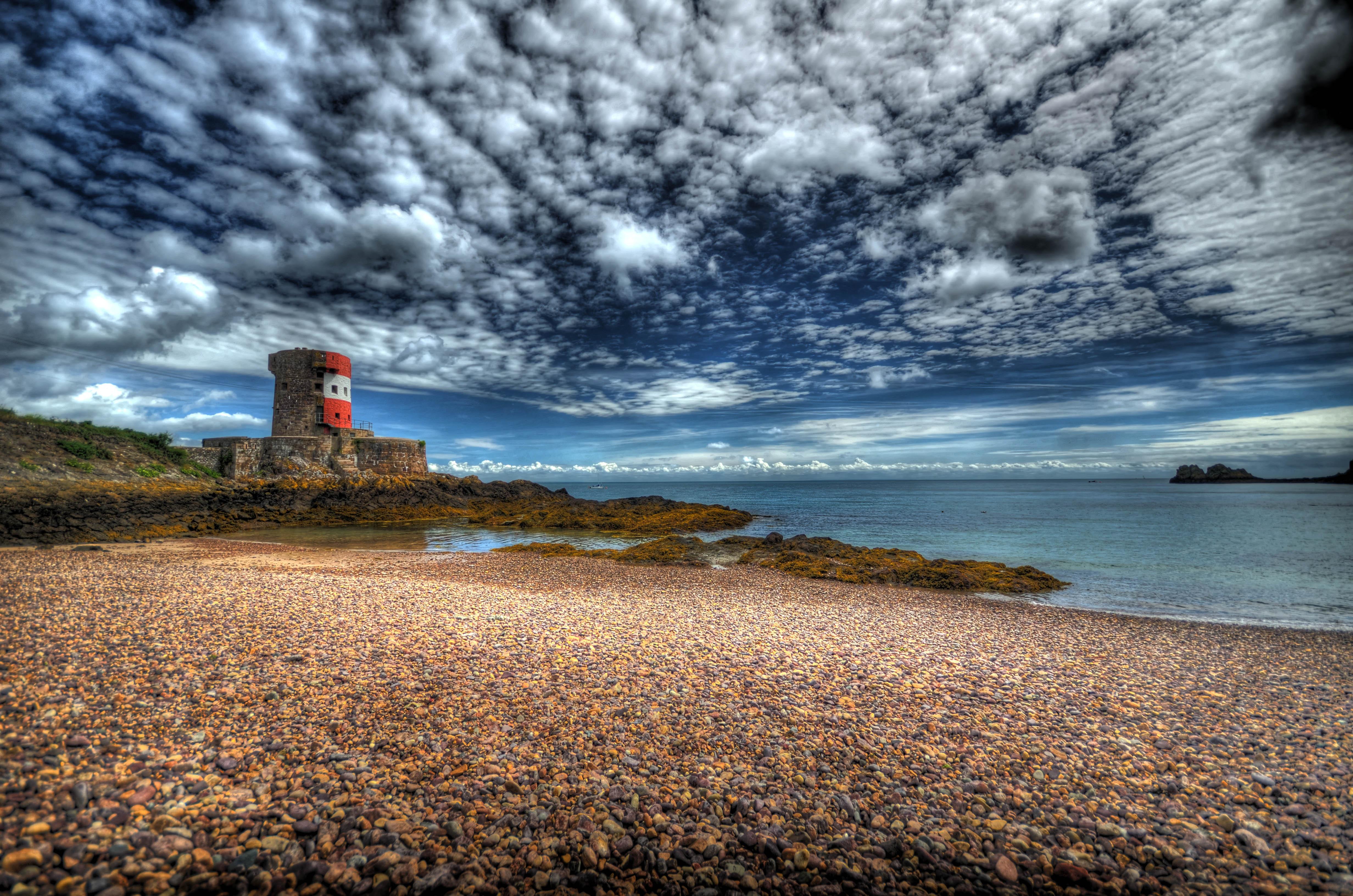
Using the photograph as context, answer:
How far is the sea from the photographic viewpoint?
1330 centimetres

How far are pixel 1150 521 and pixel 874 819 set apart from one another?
4515 cm

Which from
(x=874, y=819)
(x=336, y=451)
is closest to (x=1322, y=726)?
(x=874, y=819)

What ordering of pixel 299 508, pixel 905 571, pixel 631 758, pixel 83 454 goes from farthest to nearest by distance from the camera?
pixel 299 508, pixel 83 454, pixel 905 571, pixel 631 758

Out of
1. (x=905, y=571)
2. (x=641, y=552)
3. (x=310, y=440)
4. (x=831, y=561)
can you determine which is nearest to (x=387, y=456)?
(x=310, y=440)

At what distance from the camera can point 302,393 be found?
124 feet

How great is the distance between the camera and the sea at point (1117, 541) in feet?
43.7

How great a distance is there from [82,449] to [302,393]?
11758 mm

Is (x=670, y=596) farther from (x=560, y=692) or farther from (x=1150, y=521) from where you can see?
(x=1150, y=521)

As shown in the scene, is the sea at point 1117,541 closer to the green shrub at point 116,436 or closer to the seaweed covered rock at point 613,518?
the seaweed covered rock at point 613,518

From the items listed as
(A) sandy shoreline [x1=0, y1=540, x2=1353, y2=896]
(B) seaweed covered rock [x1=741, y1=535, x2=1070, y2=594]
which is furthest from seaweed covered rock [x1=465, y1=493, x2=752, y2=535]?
(A) sandy shoreline [x1=0, y1=540, x2=1353, y2=896]

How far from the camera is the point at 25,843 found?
266 cm

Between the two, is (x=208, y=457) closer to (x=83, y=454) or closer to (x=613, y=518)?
(x=83, y=454)

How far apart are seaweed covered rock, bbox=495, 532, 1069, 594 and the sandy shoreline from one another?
6.54 meters

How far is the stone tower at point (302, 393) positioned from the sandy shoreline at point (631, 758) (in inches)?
1362
